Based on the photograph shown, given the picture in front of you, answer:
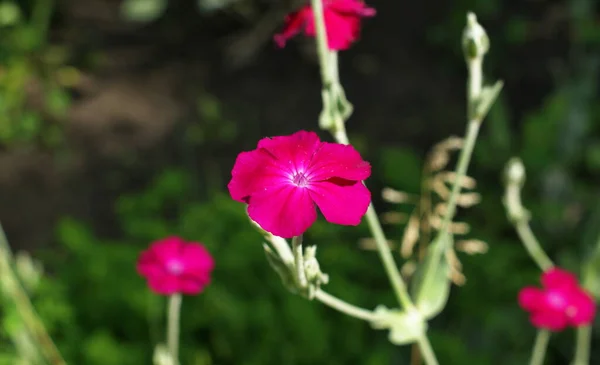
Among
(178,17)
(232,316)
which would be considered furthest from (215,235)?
(178,17)

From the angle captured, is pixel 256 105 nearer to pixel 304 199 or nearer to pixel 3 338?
pixel 3 338

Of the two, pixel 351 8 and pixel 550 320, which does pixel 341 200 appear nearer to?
pixel 351 8

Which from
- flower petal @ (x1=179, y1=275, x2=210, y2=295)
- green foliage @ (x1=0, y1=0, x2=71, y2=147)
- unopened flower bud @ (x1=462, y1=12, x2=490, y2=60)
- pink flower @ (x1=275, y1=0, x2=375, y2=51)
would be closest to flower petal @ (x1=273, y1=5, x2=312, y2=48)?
pink flower @ (x1=275, y1=0, x2=375, y2=51)

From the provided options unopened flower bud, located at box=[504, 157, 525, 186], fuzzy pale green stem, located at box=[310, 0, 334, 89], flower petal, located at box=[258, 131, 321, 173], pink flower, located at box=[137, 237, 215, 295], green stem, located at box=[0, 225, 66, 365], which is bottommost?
green stem, located at box=[0, 225, 66, 365]

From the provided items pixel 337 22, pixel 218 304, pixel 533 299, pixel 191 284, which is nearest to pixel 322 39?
pixel 337 22

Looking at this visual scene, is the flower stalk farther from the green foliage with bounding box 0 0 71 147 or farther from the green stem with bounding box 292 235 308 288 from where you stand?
the green foliage with bounding box 0 0 71 147

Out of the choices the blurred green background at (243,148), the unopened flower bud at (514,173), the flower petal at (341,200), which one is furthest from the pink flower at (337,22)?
the blurred green background at (243,148)

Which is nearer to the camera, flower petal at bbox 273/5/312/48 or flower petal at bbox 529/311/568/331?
flower petal at bbox 273/5/312/48

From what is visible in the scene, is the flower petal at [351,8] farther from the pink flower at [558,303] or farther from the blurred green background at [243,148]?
the blurred green background at [243,148]
